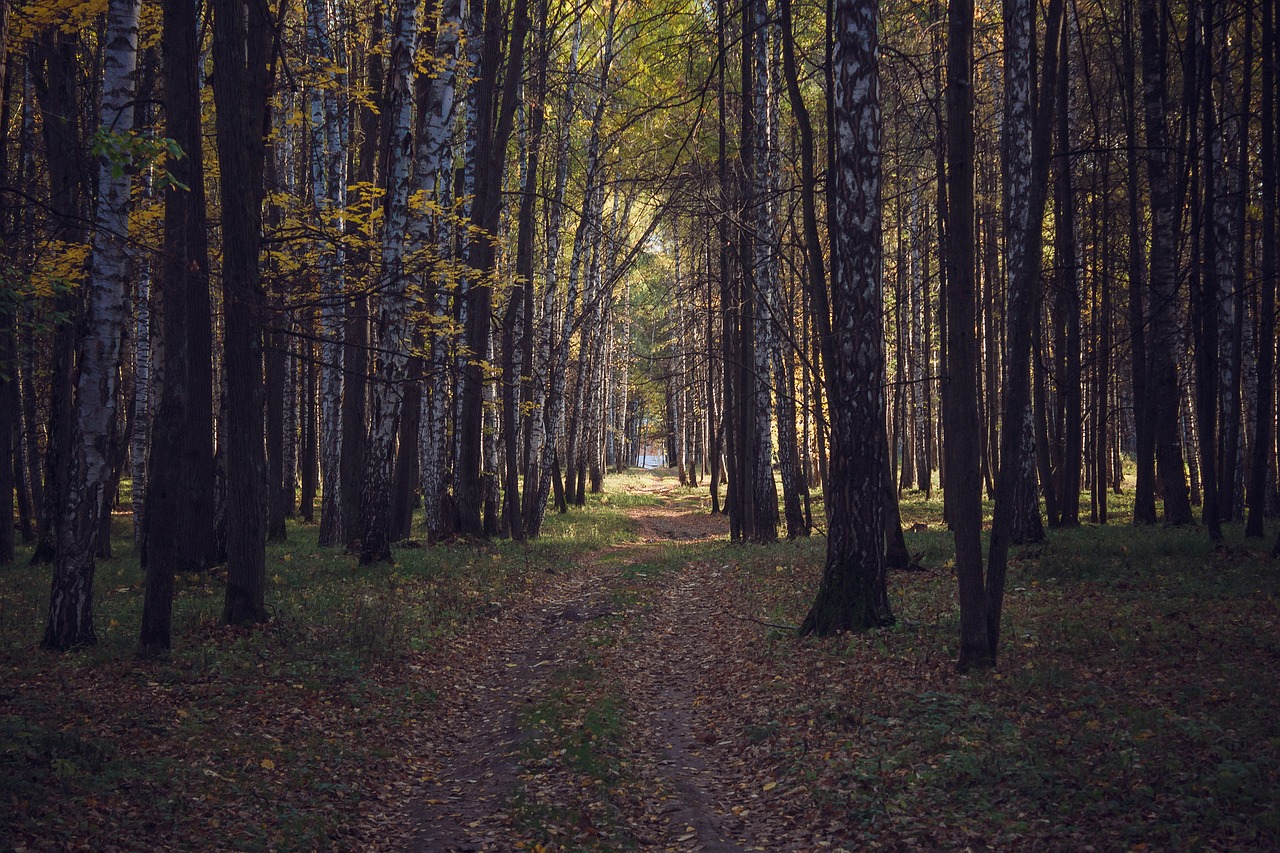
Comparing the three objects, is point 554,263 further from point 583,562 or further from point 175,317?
point 175,317

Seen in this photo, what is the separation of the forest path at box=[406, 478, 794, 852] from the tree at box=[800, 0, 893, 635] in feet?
5.69

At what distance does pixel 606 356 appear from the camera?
45531 mm

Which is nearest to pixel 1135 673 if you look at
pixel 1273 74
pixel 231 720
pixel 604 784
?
pixel 604 784

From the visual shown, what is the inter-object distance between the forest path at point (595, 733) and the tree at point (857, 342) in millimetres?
1735

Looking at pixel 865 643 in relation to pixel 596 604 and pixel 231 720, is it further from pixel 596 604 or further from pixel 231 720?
pixel 231 720

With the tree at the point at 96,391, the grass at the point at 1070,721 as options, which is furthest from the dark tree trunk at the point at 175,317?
the grass at the point at 1070,721

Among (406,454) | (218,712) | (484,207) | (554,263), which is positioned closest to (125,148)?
(218,712)

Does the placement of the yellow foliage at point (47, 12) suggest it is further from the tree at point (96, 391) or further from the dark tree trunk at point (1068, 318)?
the dark tree trunk at point (1068, 318)

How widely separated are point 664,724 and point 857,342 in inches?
202

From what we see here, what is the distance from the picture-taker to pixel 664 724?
340 inches

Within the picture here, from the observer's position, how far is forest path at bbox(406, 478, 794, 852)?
20.1 feet

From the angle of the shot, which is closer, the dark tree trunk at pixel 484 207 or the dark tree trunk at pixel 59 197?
the dark tree trunk at pixel 59 197

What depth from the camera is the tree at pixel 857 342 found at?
10.3 m

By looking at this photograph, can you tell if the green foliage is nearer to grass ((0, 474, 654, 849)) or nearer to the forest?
the forest
